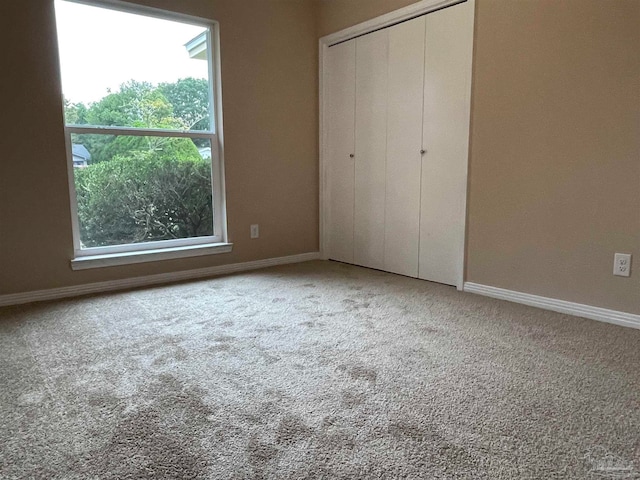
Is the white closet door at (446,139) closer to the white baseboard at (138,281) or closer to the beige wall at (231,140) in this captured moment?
the beige wall at (231,140)

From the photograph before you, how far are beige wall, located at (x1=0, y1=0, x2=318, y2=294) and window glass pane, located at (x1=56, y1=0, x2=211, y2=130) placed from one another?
0.14 meters

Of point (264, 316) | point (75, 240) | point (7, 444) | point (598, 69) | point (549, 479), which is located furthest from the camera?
point (75, 240)

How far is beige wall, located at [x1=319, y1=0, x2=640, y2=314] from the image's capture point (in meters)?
2.21

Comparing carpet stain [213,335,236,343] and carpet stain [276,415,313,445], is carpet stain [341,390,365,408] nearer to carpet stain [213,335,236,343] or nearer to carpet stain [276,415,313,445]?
carpet stain [276,415,313,445]

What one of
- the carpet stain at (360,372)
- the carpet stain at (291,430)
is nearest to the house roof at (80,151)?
the carpet stain at (360,372)

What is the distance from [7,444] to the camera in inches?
50.3

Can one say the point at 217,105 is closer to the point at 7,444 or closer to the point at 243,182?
the point at 243,182

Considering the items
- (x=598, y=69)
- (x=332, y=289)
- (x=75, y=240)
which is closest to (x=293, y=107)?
(x=332, y=289)

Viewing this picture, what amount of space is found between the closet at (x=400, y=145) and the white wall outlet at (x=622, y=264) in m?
0.90

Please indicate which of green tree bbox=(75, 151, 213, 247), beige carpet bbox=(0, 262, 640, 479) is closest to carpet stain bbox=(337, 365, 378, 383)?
beige carpet bbox=(0, 262, 640, 479)

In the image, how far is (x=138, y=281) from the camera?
315cm

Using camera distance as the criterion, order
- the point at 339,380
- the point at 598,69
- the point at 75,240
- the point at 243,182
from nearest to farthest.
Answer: the point at 339,380
the point at 598,69
the point at 75,240
the point at 243,182

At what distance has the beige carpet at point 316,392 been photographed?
1201 mm

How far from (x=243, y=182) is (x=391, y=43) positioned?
1.61 m
